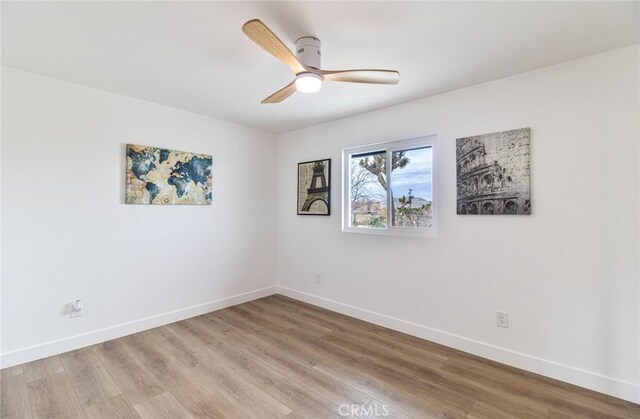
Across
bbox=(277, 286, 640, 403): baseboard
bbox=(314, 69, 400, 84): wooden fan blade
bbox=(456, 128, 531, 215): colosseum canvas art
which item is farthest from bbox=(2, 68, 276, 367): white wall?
bbox=(456, 128, 531, 215): colosseum canvas art

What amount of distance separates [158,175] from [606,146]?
3.85 m

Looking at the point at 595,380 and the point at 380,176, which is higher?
the point at 380,176

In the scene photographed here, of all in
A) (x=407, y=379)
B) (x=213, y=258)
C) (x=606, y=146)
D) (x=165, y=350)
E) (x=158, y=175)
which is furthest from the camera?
(x=213, y=258)

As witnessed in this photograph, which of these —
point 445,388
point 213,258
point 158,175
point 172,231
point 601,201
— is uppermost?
point 158,175

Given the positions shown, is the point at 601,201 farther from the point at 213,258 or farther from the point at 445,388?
the point at 213,258

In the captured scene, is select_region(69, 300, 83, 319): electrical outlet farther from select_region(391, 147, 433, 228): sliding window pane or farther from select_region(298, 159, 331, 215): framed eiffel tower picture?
select_region(391, 147, 433, 228): sliding window pane

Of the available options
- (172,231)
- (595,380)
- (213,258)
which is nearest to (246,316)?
(213,258)

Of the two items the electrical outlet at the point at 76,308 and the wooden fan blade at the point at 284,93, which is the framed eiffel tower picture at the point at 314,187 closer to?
the wooden fan blade at the point at 284,93

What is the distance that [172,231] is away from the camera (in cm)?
331

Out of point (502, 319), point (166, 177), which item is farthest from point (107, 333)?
point (502, 319)

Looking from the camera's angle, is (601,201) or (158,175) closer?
(601,201)

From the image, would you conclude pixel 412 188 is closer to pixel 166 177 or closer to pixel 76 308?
pixel 166 177

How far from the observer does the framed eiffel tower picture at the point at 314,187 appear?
3.79 m

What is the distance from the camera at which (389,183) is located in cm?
326
